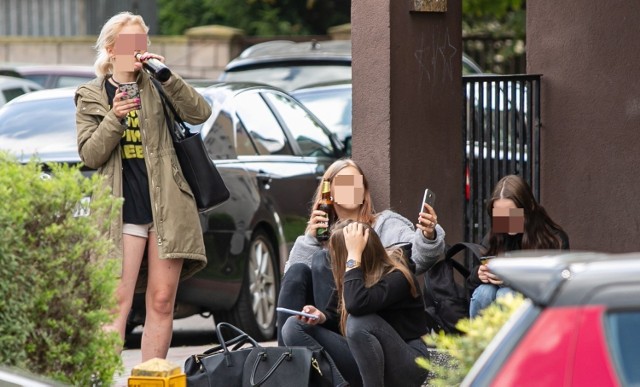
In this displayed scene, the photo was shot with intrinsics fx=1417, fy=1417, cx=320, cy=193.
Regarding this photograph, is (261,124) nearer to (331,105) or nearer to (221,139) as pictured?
(221,139)

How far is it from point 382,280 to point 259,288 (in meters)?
3.15

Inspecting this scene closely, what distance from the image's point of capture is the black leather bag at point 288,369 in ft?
20.4

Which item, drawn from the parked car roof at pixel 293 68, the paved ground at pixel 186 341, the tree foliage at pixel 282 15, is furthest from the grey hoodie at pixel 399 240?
the tree foliage at pixel 282 15

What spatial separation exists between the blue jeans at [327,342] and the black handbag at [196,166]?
2.36 ft

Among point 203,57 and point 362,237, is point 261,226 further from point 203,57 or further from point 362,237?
point 203,57

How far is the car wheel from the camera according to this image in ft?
30.3

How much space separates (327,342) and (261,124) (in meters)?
3.56

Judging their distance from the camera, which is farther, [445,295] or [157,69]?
[445,295]

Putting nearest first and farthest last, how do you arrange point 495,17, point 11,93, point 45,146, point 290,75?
1. point 45,146
2. point 290,75
3. point 11,93
4. point 495,17

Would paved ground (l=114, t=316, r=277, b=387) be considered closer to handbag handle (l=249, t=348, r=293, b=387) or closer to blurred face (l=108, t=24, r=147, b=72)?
handbag handle (l=249, t=348, r=293, b=387)

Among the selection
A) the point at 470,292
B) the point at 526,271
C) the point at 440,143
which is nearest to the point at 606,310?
the point at 526,271

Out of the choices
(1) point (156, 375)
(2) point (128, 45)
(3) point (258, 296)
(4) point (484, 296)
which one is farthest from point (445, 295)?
(3) point (258, 296)

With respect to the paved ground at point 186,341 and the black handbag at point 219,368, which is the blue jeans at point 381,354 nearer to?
the black handbag at point 219,368

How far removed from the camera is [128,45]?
676 cm
